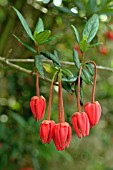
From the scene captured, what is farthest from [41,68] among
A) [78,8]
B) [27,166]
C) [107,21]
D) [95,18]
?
[27,166]

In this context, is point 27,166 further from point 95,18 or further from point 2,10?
point 95,18

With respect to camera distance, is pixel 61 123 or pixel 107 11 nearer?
pixel 61 123

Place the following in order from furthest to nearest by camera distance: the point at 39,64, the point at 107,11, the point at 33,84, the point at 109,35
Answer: the point at 109,35, the point at 33,84, the point at 107,11, the point at 39,64

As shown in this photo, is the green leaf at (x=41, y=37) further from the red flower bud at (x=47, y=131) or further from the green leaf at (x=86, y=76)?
the red flower bud at (x=47, y=131)

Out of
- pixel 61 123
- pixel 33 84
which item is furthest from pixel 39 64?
pixel 33 84

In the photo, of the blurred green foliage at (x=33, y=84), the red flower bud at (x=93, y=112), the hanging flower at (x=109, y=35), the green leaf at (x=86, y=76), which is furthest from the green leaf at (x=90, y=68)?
the hanging flower at (x=109, y=35)

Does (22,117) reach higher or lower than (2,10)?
lower

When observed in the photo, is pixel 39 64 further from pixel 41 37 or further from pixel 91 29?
pixel 91 29

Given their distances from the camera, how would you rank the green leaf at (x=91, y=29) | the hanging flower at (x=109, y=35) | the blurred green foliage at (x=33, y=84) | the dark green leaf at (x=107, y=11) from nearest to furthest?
the green leaf at (x=91, y=29) < the dark green leaf at (x=107, y=11) < the blurred green foliage at (x=33, y=84) < the hanging flower at (x=109, y=35)
